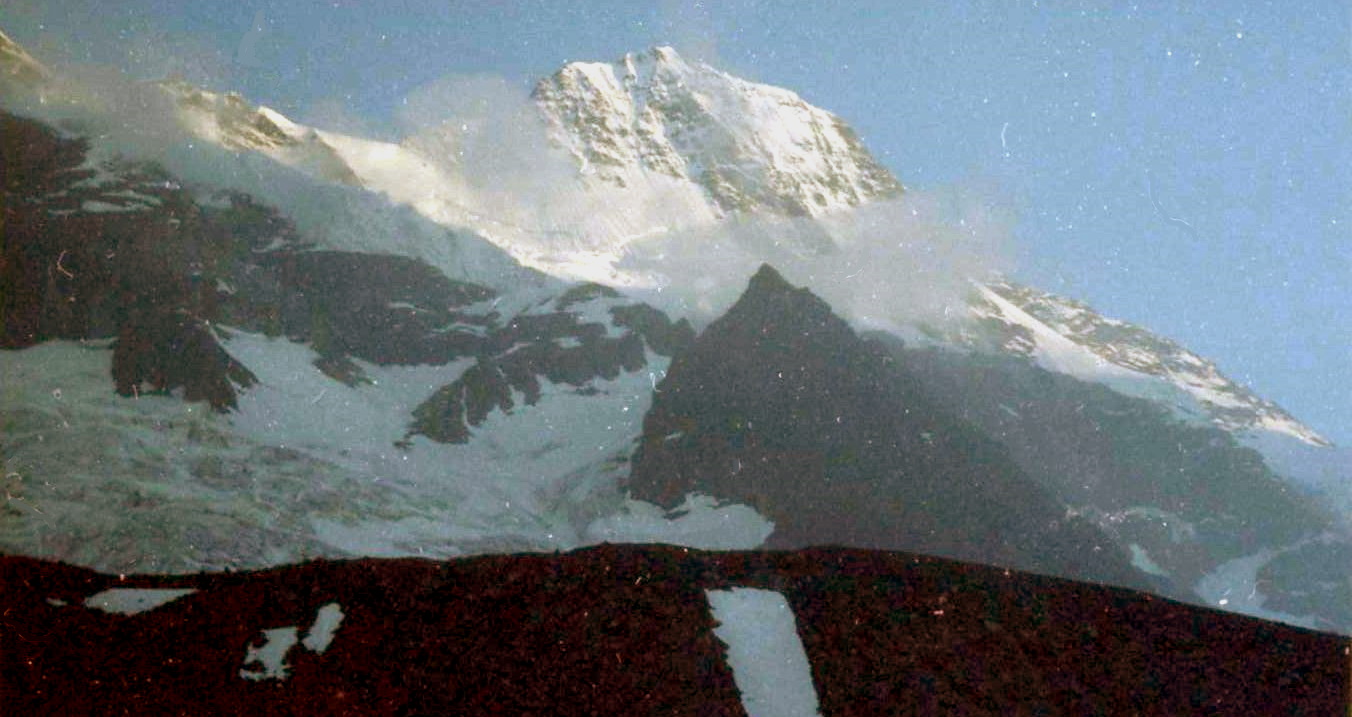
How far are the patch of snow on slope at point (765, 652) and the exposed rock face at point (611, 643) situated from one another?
17cm

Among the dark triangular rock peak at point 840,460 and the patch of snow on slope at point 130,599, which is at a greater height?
the patch of snow on slope at point 130,599

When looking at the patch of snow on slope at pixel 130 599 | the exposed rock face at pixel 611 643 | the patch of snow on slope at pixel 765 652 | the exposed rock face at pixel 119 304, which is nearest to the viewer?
the exposed rock face at pixel 611 643

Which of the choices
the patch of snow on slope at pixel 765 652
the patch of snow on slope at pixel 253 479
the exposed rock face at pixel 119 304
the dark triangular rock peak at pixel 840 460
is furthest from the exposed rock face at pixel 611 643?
the exposed rock face at pixel 119 304

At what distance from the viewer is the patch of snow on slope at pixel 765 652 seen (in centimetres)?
2180

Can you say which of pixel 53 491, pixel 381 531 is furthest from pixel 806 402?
pixel 53 491

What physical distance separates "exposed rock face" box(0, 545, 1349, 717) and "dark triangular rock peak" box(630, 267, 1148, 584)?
119m

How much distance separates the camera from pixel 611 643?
23141mm

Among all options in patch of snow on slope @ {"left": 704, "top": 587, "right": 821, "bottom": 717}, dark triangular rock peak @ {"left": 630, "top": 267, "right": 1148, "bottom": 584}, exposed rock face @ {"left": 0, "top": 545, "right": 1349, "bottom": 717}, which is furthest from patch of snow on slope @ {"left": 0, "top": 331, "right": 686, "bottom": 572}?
patch of snow on slope @ {"left": 704, "top": 587, "right": 821, "bottom": 717}

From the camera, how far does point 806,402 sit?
18500 centimetres

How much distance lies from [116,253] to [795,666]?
203172 millimetres

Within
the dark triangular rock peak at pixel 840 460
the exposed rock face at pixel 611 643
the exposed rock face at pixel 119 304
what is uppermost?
→ the exposed rock face at pixel 611 643

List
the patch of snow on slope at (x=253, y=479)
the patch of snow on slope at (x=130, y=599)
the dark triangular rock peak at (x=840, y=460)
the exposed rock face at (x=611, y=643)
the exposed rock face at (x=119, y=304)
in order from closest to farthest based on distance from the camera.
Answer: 1. the exposed rock face at (x=611, y=643)
2. the patch of snow on slope at (x=130, y=599)
3. the patch of snow on slope at (x=253, y=479)
4. the dark triangular rock peak at (x=840, y=460)
5. the exposed rock face at (x=119, y=304)

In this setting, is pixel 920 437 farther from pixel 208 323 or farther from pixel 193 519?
pixel 208 323

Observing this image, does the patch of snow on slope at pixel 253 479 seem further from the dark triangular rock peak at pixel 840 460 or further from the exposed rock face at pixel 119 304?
the dark triangular rock peak at pixel 840 460
